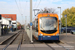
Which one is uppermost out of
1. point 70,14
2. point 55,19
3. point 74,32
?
point 70,14

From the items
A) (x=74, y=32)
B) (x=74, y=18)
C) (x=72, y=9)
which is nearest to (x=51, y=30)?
(x=74, y=32)

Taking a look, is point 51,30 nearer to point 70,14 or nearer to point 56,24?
point 56,24

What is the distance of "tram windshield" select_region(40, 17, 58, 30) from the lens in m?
16.1

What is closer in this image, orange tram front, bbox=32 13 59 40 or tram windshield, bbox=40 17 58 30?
orange tram front, bbox=32 13 59 40

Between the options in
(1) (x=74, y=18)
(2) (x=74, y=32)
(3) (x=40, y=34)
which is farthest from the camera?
(1) (x=74, y=18)

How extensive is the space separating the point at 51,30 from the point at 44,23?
3.72ft

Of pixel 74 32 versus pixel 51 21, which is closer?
pixel 51 21

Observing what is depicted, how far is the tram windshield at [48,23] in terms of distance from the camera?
1606 cm

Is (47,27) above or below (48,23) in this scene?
below

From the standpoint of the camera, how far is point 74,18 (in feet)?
186

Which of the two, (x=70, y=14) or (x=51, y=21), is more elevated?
(x=70, y=14)

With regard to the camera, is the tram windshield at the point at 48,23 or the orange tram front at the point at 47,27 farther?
the tram windshield at the point at 48,23

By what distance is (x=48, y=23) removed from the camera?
16.1 meters

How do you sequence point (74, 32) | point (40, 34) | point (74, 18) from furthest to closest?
1. point (74, 18)
2. point (74, 32)
3. point (40, 34)
